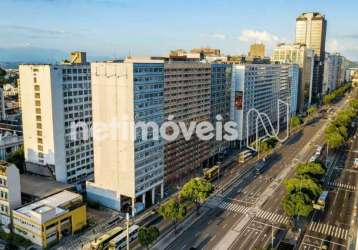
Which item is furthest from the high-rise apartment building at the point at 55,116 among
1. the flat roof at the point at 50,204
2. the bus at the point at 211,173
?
the bus at the point at 211,173

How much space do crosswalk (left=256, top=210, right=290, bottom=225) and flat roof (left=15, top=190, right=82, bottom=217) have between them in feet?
155

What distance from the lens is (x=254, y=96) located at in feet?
519

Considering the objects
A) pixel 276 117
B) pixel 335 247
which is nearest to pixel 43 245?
pixel 335 247

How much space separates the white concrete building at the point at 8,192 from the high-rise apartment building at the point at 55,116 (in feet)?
60.0

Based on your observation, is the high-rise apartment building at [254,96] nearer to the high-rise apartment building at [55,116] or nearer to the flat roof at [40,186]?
the high-rise apartment building at [55,116]

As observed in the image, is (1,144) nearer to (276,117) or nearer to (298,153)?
(298,153)

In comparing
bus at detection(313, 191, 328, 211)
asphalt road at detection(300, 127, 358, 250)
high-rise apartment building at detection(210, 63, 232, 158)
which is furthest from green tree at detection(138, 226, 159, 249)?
high-rise apartment building at detection(210, 63, 232, 158)

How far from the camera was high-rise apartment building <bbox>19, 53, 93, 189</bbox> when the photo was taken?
98500 millimetres

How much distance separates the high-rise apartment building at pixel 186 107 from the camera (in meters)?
102

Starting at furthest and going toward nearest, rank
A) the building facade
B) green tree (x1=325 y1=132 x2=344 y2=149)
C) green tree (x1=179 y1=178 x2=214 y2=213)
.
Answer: green tree (x1=325 y1=132 x2=344 y2=149) < green tree (x1=179 y1=178 x2=214 y2=213) < the building facade

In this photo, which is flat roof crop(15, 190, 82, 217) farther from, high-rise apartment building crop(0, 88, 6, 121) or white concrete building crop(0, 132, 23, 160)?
high-rise apartment building crop(0, 88, 6, 121)

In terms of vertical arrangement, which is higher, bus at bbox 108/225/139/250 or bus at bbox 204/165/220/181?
bus at bbox 204/165/220/181

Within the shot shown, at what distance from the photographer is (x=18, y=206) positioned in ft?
270

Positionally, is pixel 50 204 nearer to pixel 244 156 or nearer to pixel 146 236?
pixel 146 236
